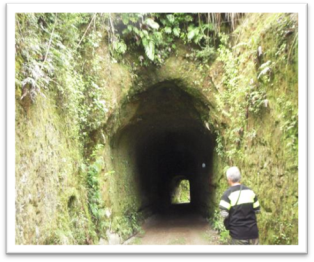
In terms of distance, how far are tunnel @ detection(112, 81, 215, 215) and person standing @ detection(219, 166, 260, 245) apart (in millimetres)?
4485

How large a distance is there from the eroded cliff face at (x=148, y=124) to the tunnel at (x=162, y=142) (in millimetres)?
75

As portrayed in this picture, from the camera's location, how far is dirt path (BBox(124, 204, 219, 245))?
27.3ft

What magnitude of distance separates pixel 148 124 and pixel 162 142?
3463 millimetres

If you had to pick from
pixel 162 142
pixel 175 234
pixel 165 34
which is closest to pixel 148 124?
pixel 162 142

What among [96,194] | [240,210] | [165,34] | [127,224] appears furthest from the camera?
[127,224]

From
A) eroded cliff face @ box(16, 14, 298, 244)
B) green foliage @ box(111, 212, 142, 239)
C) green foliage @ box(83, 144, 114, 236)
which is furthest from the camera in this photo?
green foliage @ box(111, 212, 142, 239)

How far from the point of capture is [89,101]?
6.96 meters

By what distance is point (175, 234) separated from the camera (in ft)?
31.7

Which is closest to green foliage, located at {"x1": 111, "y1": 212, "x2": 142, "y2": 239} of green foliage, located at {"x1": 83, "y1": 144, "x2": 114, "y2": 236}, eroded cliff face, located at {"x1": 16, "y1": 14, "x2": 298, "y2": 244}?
eroded cliff face, located at {"x1": 16, "y1": 14, "x2": 298, "y2": 244}

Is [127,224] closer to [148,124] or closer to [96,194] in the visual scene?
[96,194]

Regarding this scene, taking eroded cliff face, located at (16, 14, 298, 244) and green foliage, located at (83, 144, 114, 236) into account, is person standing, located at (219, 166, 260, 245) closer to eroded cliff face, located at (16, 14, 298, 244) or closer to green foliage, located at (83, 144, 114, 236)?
eroded cliff face, located at (16, 14, 298, 244)

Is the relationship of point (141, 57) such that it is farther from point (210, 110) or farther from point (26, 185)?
point (26, 185)

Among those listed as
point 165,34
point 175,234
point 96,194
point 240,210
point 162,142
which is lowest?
point 175,234

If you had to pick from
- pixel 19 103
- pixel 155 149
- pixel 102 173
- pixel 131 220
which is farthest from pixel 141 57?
pixel 155 149
